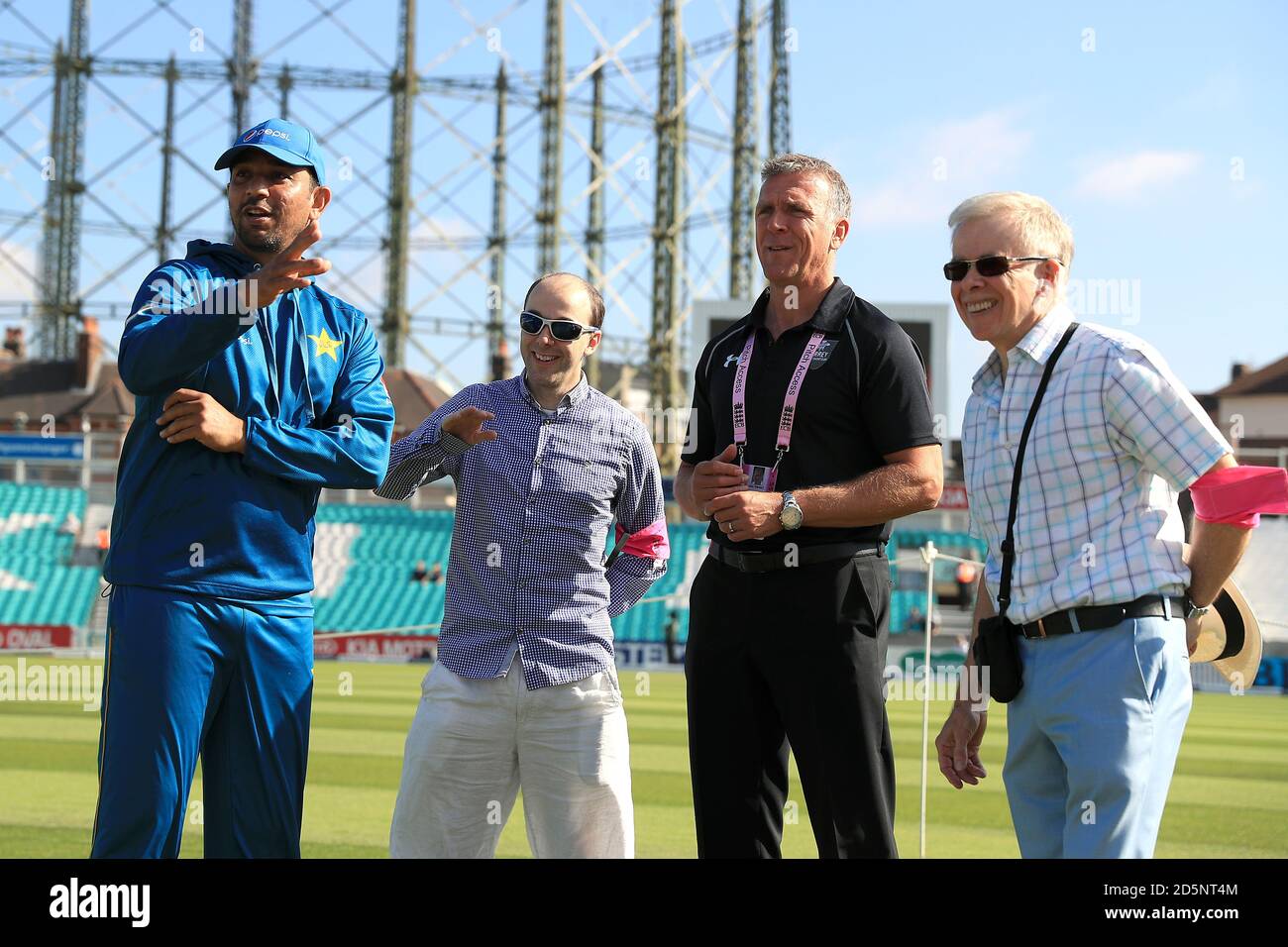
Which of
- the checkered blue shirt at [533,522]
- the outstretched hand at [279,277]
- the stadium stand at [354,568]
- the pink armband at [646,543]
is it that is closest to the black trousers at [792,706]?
the checkered blue shirt at [533,522]

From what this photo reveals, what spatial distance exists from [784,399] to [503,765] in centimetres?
146

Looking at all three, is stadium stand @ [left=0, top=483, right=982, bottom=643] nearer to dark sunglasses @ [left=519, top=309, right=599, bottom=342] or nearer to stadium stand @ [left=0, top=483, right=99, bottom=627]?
stadium stand @ [left=0, top=483, right=99, bottom=627]

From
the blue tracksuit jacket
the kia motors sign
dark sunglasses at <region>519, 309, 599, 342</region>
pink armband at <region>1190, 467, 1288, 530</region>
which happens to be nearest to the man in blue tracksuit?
the blue tracksuit jacket

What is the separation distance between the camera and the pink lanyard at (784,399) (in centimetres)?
411

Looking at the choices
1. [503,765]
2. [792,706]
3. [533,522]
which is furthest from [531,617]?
[792,706]

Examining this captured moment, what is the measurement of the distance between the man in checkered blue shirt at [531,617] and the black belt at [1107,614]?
1450mm

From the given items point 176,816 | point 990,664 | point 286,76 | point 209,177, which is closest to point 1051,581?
point 990,664

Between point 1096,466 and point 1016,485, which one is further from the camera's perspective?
point 1016,485

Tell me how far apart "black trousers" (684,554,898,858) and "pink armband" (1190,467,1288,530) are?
990 millimetres

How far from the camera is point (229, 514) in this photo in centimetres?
371

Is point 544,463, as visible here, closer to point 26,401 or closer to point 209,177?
point 209,177

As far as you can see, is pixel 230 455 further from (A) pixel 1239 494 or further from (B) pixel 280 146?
(A) pixel 1239 494

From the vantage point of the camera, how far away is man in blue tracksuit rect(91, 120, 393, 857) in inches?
141
